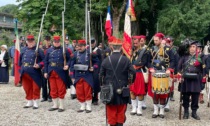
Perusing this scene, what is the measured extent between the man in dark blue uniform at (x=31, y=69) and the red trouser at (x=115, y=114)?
11.8 ft

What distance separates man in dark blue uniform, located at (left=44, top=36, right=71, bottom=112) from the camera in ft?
31.0

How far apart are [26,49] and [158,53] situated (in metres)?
3.71

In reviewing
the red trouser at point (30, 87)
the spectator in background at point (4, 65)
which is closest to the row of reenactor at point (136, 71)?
the red trouser at point (30, 87)

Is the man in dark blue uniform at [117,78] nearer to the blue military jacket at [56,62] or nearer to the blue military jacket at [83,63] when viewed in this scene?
the blue military jacket at [83,63]

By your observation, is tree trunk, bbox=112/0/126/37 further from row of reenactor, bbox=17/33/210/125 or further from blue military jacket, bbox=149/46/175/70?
blue military jacket, bbox=149/46/175/70

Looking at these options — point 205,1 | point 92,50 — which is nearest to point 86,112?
point 92,50

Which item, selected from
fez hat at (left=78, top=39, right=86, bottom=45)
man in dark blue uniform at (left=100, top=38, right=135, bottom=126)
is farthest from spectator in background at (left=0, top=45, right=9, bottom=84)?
man in dark blue uniform at (left=100, top=38, right=135, bottom=126)

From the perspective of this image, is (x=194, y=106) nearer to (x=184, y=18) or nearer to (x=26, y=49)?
(x=26, y=49)

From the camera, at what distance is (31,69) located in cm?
973

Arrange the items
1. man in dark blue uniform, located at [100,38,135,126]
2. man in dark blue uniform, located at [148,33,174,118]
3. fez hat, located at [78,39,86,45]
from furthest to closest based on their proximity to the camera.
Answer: fez hat, located at [78,39,86,45] < man in dark blue uniform, located at [148,33,174,118] < man in dark blue uniform, located at [100,38,135,126]

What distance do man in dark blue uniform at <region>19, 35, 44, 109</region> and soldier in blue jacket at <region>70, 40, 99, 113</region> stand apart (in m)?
1.04

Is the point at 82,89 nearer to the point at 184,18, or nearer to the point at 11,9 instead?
the point at 11,9

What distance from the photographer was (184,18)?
86.5 ft

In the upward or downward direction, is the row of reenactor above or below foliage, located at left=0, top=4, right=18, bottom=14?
below
